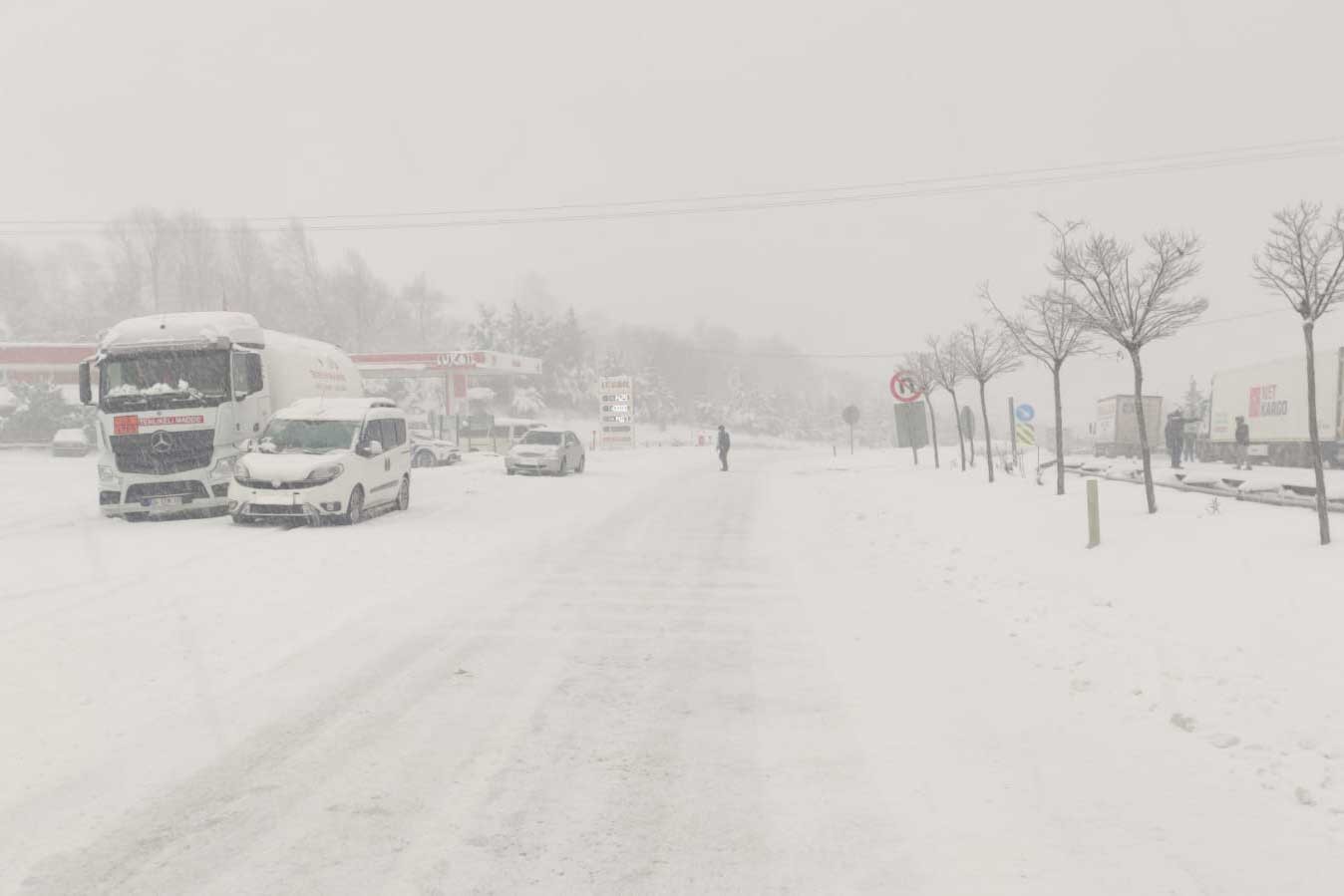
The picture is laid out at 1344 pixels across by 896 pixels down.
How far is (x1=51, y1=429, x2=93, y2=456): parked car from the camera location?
125ft

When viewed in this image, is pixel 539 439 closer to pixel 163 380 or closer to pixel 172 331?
pixel 172 331

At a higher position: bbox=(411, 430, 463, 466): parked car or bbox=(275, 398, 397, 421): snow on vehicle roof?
bbox=(275, 398, 397, 421): snow on vehicle roof

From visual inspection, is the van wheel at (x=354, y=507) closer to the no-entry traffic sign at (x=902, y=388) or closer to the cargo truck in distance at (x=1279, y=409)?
the no-entry traffic sign at (x=902, y=388)

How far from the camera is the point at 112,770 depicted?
14.2 feet

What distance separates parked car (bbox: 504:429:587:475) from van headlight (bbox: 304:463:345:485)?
13429mm

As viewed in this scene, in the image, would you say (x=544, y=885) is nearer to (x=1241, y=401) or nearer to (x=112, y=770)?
(x=112, y=770)

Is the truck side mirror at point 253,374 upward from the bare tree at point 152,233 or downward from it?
downward

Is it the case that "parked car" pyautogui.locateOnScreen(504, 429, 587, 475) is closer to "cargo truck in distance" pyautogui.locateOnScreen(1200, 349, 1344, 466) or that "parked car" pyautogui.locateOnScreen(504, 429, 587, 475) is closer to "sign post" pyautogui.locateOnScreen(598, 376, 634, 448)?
"cargo truck in distance" pyautogui.locateOnScreen(1200, 349, 1344, 466)

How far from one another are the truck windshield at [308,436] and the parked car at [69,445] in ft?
97.0

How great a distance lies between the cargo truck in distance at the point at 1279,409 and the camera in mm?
23391

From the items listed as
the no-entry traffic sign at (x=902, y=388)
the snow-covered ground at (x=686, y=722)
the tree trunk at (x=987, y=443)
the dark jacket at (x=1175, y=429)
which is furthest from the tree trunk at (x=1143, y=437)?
the dark jacket at (x=1175, y=429)

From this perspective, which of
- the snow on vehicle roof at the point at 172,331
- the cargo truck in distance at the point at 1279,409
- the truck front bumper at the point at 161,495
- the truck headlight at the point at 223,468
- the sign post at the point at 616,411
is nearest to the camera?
the truck front bumper at the point at 161,495

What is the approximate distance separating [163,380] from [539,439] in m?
14.2

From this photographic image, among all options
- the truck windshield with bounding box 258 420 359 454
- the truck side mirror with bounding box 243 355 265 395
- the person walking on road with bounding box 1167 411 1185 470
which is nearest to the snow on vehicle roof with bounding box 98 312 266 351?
the truck side mirror with bounding box 243 355 265 395
